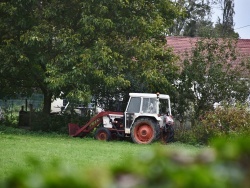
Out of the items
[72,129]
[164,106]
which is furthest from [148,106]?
[72,129]

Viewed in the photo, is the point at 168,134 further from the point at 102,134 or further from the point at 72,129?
the point at 72,129

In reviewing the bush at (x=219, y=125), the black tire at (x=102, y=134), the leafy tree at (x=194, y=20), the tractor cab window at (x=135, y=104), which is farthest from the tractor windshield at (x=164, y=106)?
the leafy tree at (x=194, y=20)

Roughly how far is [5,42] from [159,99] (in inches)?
228

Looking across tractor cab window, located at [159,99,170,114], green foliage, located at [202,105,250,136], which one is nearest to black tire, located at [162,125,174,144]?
green foliage, located at [202,105,250,136]

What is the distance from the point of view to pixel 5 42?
1859 cm

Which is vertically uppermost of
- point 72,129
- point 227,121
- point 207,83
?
point 207,83

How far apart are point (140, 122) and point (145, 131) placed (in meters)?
0.37

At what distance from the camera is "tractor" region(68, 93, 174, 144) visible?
16.8 metres

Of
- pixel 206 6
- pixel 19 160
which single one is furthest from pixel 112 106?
pixel 206 6

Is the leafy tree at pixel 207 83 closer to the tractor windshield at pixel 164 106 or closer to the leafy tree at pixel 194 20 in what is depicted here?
the tractor windshield at pixel 164 106

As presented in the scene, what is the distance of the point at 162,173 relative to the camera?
121 cm

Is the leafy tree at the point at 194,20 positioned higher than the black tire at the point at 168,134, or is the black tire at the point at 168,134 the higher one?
the leafy tree at the point at 194,20

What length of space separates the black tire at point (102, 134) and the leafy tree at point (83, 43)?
1.19 metres

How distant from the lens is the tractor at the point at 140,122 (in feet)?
55.0
